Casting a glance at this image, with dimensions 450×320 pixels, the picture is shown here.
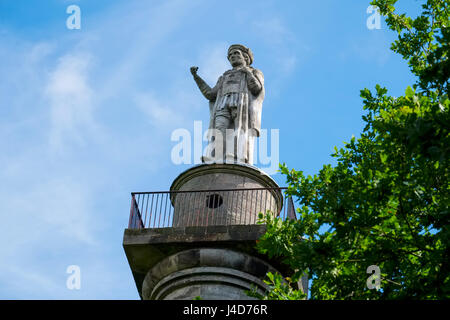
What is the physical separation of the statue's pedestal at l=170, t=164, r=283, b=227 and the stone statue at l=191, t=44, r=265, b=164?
1.60ft

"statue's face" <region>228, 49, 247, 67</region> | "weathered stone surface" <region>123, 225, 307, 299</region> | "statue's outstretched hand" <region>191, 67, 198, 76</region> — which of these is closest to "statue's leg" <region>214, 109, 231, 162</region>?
"statue's face" <region>228, 49, 247, 67</region>

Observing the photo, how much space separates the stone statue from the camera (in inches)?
639

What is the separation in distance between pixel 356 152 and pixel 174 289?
166 inches

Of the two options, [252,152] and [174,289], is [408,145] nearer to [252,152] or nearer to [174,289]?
[174,289]

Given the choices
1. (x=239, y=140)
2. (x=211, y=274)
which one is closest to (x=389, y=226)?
(x=211, y=274)

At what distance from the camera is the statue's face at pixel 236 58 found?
59.7ft

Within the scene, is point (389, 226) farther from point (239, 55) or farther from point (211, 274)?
point (239, 55)

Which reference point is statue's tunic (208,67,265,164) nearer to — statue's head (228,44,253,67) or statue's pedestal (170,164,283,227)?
statue's head (228,44,253,67)

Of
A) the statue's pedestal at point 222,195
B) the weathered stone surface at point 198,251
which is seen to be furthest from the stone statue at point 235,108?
the weathered stone surface at point 198,251

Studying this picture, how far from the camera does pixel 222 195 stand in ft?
48.8

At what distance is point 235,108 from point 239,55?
1890 millimetres

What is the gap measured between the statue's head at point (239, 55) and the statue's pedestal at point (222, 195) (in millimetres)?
3752

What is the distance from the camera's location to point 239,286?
13.4 meters
